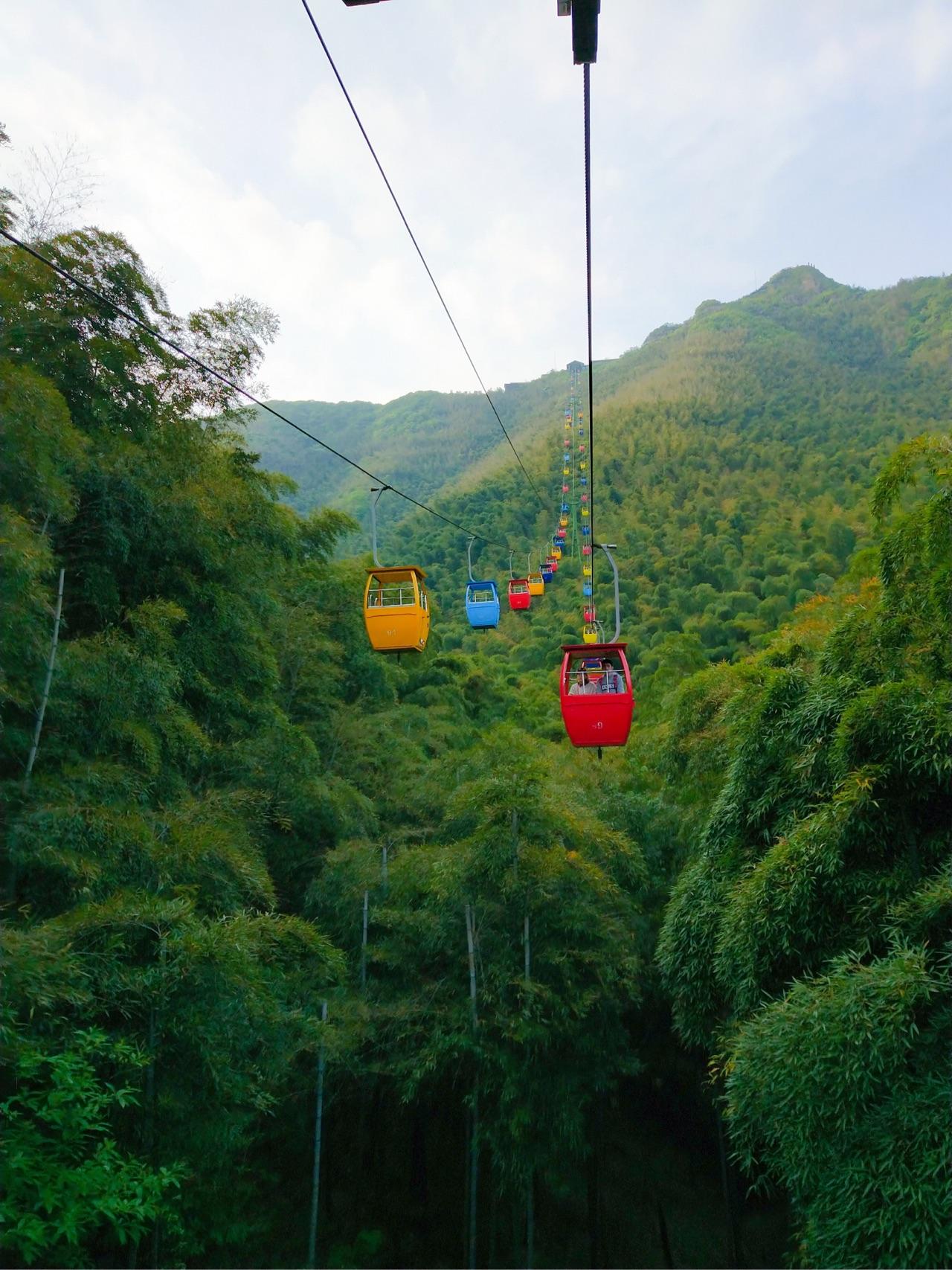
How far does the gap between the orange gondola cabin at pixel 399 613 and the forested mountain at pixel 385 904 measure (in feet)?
4.54

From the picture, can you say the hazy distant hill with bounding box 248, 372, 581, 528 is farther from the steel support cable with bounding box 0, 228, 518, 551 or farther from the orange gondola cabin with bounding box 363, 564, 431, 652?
the steel support cable with bounding box 0, 228, 518, 551

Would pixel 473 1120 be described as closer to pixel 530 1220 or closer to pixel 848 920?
pixel 530 1220

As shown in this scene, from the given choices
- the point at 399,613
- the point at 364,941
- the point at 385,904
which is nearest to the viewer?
the point at 399,613

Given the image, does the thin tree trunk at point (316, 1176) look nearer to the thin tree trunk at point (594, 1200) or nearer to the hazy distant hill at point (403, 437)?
the thin tree trunk at point (594, 1200)

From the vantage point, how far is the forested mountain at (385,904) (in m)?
4.68

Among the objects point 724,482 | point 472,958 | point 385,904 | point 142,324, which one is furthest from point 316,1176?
point 724,482

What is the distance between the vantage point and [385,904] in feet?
32.9

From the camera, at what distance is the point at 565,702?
7812 mm

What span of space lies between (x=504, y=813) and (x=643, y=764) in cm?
703

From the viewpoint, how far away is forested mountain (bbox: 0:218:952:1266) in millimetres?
4676

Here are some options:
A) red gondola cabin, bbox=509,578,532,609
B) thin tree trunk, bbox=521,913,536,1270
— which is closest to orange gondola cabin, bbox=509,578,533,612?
red gondola cabin, bbox=509,578,532,609

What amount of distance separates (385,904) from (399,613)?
3.73 metres

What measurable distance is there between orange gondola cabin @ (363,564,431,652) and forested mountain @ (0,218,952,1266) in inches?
54.5

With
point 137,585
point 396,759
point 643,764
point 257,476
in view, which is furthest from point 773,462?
point 137,585
